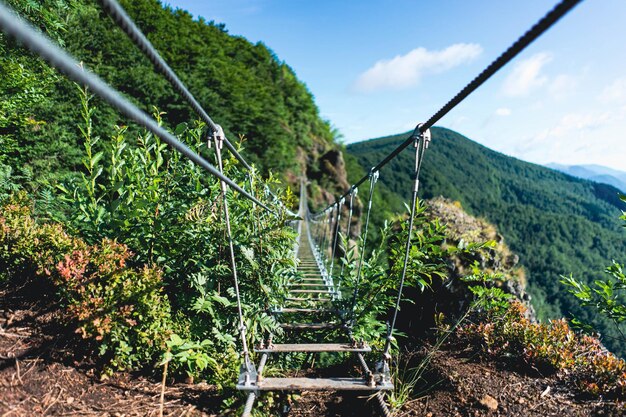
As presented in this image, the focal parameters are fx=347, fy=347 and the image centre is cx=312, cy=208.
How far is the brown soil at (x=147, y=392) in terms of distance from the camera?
1.38 metres

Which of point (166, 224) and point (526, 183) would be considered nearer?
point (166, 224)

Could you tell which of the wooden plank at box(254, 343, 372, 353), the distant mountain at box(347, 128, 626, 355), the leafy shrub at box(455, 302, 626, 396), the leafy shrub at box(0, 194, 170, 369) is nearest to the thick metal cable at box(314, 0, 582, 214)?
the wooden plank at box(254, 343, 372, 353)

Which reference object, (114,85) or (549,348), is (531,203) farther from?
(549,348)

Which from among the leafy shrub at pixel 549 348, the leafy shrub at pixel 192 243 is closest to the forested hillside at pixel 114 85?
the leafy shrub at pixel 192 243

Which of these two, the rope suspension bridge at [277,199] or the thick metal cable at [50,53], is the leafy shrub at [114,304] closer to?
the rope suspension bridge at [277,199]

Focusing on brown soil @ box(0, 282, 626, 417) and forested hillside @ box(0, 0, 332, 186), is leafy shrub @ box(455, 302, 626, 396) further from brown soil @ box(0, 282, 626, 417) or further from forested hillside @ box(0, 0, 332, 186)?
forested hillside @ box(0, 0, 332, 186)

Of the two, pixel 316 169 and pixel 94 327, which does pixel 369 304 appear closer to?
pixel 94 327

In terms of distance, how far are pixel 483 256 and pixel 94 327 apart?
169 inches

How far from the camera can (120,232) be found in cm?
195

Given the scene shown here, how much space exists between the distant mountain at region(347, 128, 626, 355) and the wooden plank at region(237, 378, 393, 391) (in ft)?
120

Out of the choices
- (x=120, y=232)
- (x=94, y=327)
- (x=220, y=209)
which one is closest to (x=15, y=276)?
(x=120, y=232)

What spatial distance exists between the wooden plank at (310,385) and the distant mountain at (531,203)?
36.7m

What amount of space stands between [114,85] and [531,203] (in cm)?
8627

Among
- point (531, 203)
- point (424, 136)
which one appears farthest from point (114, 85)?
point (531, 203)
